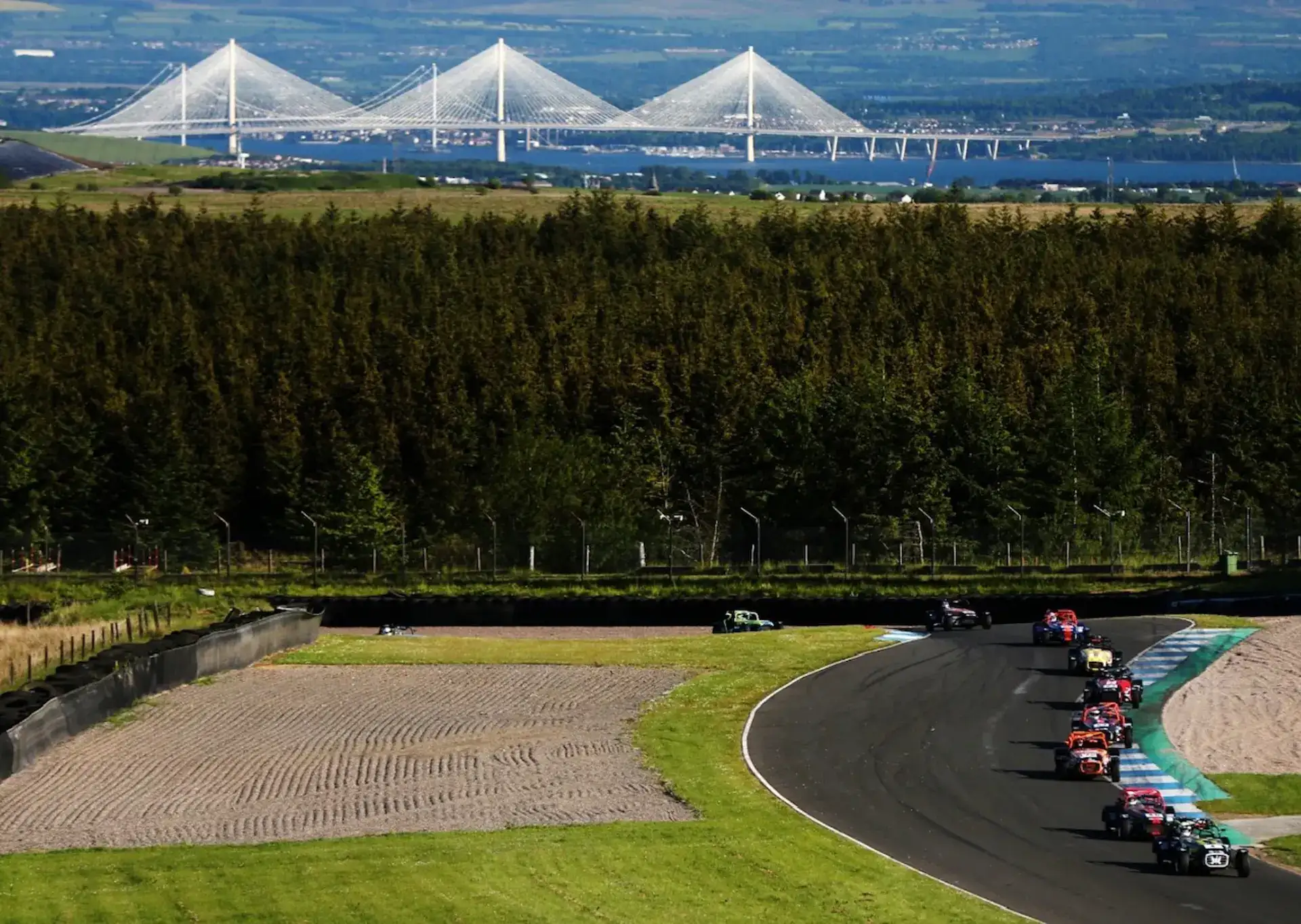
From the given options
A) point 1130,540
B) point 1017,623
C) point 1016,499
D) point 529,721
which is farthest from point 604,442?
point 529,721

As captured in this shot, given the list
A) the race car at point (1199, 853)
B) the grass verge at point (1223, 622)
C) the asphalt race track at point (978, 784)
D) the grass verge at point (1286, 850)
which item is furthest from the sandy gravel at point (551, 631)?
the race car at point (1199, 853)

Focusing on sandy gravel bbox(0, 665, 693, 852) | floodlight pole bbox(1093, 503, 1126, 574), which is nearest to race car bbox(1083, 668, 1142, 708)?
sandy gravel bbox(0, 665, 693, 852)

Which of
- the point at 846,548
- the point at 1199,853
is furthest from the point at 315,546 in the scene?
the point at 1199,853

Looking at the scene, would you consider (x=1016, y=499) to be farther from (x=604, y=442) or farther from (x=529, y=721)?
(x=529, y=721)

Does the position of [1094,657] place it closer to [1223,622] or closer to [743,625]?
[1223,622]

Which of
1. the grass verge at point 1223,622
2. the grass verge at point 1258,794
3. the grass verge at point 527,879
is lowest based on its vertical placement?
the grass verge at point 1223,622

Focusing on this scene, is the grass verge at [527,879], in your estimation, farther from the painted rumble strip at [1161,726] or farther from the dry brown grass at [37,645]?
the dry brown grass at [37,645]
